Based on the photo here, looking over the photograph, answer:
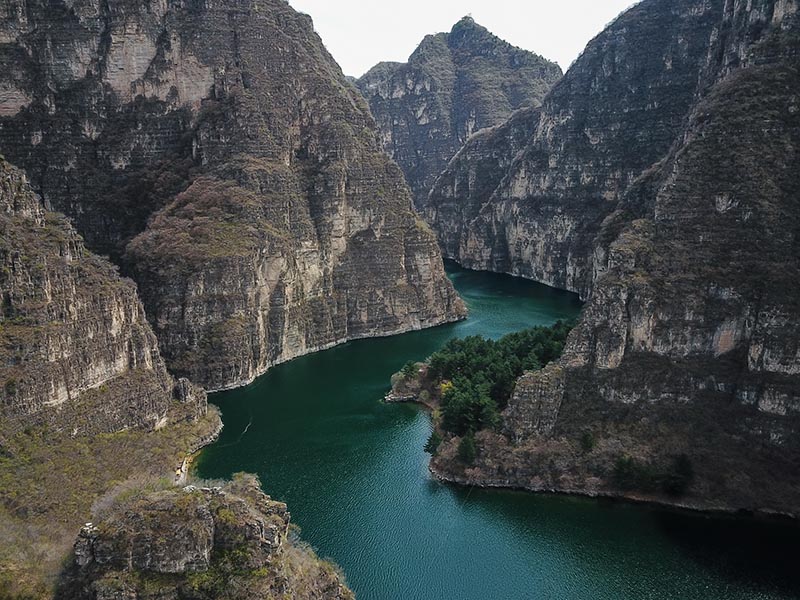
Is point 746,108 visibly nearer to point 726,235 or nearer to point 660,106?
point 726,235

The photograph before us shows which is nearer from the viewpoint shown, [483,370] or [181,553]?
[181,553]

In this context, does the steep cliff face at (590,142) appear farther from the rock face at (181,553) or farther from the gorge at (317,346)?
the rock face at (181,553)

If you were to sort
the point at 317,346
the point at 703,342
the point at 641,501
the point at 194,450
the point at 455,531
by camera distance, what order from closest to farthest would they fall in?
1. the point at 455,531
2. the point at 641,501
3. the point at 703,342
4. the point at 194,450
5. the point at 317,346

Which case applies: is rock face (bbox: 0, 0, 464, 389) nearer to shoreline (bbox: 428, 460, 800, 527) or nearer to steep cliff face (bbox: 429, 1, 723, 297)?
shoreline (bbox: 428, 460, 800, 527)

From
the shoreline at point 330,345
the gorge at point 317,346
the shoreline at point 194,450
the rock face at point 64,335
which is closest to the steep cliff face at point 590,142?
the gorge at point 317,346

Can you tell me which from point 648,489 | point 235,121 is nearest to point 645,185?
point 648,489

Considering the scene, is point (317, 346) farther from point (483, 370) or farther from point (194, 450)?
point (194, 450)

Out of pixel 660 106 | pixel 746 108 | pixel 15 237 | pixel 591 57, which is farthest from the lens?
pixel 591 57

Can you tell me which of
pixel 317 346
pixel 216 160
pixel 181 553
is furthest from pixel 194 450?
pixel 216 160
